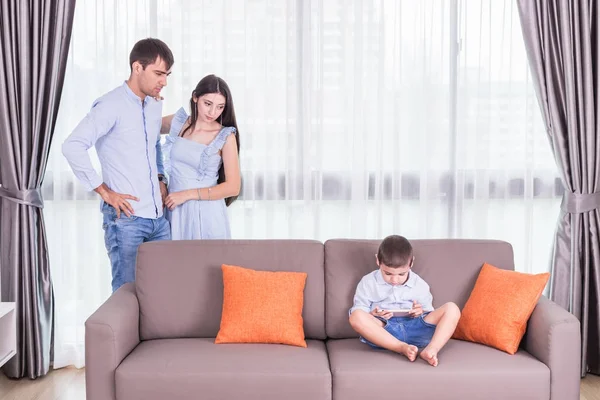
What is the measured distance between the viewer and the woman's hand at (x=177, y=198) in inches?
138

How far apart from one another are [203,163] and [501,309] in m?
1.56

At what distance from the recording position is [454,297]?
324 cm

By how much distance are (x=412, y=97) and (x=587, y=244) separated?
1.24 m

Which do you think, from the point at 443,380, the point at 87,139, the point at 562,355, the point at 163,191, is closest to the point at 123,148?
the point at 87,139

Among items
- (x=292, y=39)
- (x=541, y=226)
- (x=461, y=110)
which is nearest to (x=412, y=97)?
(x=461, y=110)

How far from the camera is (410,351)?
2838mm

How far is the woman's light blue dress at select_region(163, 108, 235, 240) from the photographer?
3480 millimetres

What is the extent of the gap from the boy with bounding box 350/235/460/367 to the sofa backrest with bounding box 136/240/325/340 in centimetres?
25

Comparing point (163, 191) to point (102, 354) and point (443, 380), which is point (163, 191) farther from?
point (443, 380)

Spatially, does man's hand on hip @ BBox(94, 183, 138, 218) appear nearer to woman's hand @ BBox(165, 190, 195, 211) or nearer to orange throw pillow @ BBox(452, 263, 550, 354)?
woman's hand @ BBox(165, 190, 195, 211)

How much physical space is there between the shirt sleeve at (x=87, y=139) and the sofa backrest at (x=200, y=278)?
1.39 feet

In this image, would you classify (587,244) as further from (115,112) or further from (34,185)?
(34,185)

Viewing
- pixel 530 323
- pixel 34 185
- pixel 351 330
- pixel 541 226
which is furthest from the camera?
pixel 541 226

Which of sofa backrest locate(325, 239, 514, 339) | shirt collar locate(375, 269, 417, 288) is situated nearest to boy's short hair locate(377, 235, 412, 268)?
shirt collar locate(375, 269, 417, 288)
